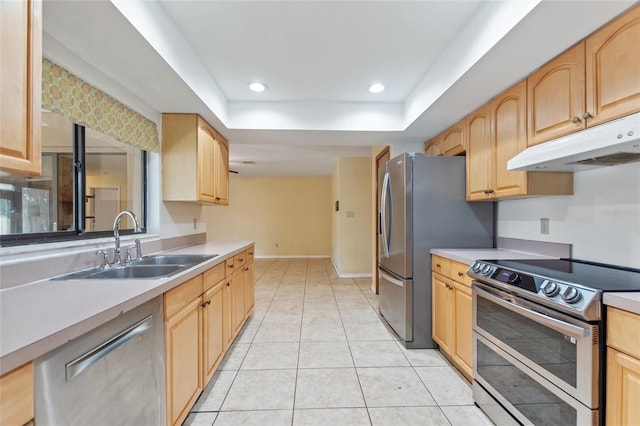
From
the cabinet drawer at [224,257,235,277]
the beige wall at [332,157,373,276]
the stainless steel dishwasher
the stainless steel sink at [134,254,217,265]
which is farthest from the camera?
the beige wall at [332,157,373,276]

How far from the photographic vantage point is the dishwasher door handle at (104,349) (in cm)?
87

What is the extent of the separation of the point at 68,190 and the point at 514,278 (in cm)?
272

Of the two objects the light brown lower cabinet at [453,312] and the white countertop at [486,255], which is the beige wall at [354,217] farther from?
the white countertop at [486,255]

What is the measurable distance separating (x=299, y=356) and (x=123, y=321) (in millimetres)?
1638

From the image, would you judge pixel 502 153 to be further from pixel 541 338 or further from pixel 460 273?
pixel 541 338

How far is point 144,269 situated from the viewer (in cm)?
187

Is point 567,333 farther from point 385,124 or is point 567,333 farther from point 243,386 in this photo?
point 385,124

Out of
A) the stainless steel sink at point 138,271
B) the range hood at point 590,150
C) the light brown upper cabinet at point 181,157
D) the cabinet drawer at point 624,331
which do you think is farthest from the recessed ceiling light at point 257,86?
the cabinet drawer at point 624,331

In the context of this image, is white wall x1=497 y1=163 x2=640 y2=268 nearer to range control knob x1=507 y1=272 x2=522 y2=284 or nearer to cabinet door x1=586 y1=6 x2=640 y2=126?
cabinet door x1=586 y1=6 x2=640 y2=126

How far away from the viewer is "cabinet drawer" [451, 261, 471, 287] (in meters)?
1.97

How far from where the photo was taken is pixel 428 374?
2.11 meters

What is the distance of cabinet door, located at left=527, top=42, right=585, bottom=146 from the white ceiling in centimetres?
9

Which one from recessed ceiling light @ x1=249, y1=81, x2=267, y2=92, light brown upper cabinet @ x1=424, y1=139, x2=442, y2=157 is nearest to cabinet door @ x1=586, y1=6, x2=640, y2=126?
light brown upper cabinet @ x1=424, y1=139, x2=442, y2=157

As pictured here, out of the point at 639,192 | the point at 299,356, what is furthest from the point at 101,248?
the point at 639,192
